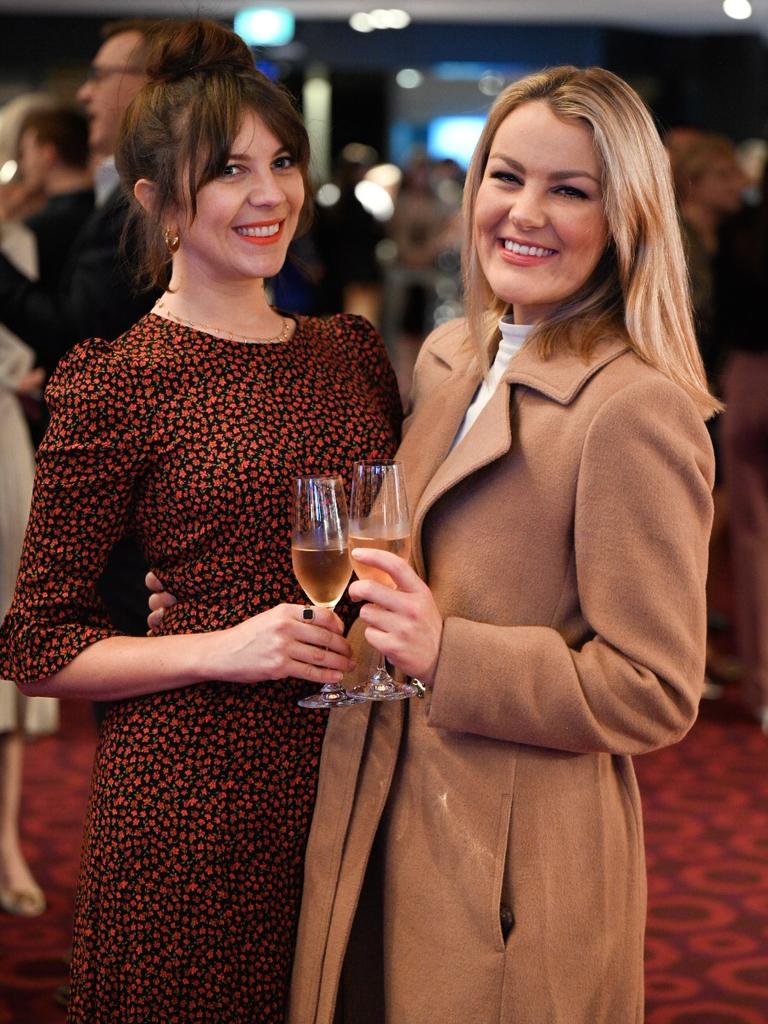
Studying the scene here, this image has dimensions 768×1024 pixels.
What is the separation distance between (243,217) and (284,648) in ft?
2.06

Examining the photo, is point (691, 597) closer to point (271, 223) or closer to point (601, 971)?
point (601, 971)

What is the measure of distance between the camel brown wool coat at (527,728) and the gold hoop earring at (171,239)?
48 cm

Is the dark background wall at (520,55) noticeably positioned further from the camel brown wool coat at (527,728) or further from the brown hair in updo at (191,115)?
the camel brown wool coat at (527,728)

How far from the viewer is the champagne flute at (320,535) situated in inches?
69.3

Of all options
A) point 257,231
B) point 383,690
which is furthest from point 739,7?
point 383,690

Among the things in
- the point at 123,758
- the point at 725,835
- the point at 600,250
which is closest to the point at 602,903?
the point at 123,758

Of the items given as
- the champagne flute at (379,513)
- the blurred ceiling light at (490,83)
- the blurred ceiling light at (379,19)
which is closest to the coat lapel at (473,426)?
the champagne flute at (379,513)

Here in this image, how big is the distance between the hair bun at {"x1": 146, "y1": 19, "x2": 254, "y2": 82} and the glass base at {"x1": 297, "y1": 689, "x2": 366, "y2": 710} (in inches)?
35.5

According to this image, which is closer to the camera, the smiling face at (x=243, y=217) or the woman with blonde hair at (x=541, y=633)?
the woman with blonde hair at (x=541, y=633)

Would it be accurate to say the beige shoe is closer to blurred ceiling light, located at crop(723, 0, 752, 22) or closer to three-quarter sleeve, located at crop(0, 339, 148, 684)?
three-quarter sleeve, located at crop(0, 339, 148, 684)

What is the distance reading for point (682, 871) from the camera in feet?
13.6

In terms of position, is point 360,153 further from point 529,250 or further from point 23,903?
point 529,250

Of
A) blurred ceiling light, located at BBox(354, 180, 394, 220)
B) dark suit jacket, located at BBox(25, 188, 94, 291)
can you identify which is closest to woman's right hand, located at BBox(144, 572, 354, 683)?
dark suit jacket, located at BBox(25, 188, 94, 291)

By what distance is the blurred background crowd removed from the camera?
133 inches
